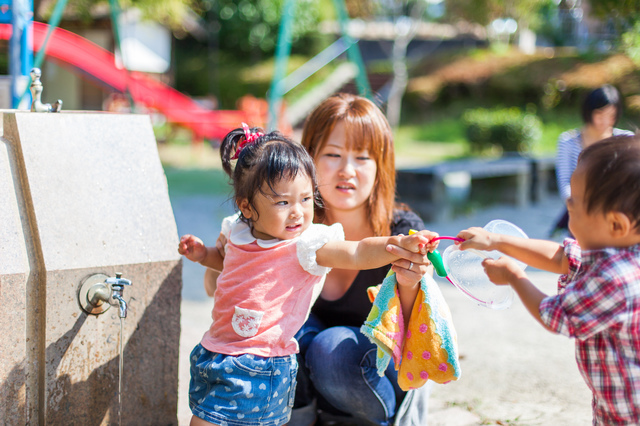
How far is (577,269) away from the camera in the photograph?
5.98ft

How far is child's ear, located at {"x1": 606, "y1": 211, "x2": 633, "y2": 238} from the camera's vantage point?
160 cm

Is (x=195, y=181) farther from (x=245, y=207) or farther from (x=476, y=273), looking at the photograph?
(x=476, y=273)

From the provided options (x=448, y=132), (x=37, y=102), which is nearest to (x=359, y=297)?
(x=37, y=102)

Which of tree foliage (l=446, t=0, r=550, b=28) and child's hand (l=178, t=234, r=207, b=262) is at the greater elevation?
tree foliage (l=446, t=0, r=550, b=28)

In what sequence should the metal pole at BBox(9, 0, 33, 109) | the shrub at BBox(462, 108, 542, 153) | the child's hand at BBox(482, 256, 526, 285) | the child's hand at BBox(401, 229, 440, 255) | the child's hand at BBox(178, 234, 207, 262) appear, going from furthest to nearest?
the shrub at BBox(462, 108, 542, 153) < the metal pole at BBox(9, 0, 33, 109) < the child's hand at BBox(178, 234, 207, 262) < the child's hand at BBox(401, 229, 440, 255) < the child's hand at BBox(482, 256, 526, 285)

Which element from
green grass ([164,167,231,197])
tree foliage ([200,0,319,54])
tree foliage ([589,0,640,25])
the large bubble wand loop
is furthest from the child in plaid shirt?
tree foliage ([200,0,319,54])

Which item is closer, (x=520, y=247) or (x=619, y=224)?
(x=619, y=224)

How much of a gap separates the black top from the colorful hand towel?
37 cm

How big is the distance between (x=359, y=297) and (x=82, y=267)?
3.41 feet

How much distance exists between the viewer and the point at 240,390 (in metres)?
1.98

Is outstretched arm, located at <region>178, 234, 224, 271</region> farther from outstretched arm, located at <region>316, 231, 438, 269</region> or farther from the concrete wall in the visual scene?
outstretched arm, located at <region>316, 231, 438, 269</region>

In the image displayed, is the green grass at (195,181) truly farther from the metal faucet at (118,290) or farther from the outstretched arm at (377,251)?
the outstretched arm at (377,251)

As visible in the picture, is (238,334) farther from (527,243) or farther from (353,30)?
(353,30)

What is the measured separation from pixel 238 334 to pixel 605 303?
106 cm
